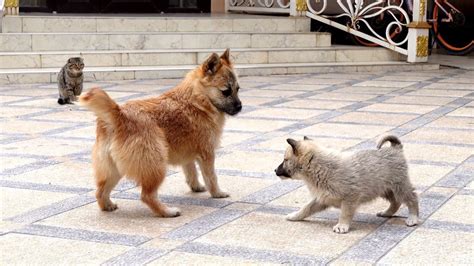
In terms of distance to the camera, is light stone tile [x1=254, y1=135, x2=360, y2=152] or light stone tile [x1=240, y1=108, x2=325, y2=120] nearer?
light stone tile [x1=254, y1=135, x2=360, y2=152]

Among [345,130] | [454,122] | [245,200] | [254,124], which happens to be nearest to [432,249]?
[245,200]

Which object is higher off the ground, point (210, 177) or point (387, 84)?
point (210, 177)

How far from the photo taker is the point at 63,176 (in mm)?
6211

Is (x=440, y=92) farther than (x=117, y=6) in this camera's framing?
No

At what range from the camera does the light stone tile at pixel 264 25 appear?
49.4 ft

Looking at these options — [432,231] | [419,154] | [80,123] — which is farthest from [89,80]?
[432,231]

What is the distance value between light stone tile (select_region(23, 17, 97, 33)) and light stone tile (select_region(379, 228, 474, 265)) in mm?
9787

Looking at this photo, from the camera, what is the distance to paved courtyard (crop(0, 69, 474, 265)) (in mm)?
4426

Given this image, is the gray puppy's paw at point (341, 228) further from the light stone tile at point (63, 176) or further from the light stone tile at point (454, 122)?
the light stone tile at point (454, 122)

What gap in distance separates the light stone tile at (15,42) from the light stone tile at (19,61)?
508 millimetres

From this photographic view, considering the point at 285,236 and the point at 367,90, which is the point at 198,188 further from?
the point at 367,90

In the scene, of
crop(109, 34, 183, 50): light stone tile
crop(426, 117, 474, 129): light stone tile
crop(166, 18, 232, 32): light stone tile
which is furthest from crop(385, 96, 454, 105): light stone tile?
crop(166, 18, 232, 32): light stone tile

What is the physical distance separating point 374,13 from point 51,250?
11426 mm

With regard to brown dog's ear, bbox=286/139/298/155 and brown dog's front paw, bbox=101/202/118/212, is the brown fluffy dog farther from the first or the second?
brown dog's ear, bbox=286/139/298/155
